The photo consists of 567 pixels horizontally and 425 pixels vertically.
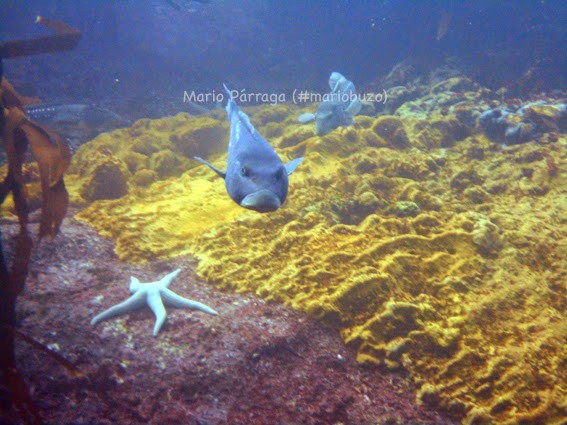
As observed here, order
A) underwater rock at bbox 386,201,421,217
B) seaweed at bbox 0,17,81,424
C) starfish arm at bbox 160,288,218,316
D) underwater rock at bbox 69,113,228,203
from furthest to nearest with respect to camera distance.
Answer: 1. underwater rock at bbox 69,113,228,203
2. underwater rock at bbox 386,201,421,217
3. starfish arm at bbox 160,288,218,316
4. seaweed at bbox 0,17,81,424

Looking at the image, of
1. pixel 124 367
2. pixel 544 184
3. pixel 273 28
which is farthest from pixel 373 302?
pixel 273 28

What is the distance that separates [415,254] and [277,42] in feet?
69.5

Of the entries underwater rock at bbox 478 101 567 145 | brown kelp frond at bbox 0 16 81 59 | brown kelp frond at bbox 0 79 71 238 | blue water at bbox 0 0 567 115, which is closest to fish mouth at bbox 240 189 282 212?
brown kelp frond at bbox 0 79 71 238

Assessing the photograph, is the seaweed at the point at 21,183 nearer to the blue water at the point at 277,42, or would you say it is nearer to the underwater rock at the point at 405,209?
the underwater rock at the point at 405,209

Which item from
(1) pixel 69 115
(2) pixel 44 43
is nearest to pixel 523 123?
(2) pixel 44 43

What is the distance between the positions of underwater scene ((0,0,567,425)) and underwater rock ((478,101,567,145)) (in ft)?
0.20

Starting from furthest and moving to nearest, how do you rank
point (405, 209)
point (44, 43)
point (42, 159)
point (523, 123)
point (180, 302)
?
point (523, 123) < point (405, 209) < point (180, 302) < point (44, 43) < point (42, 159)

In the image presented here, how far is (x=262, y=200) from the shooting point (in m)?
2.33

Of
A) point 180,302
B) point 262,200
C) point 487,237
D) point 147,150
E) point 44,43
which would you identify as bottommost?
point 147,150

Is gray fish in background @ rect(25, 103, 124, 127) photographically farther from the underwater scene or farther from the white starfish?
the white starfish

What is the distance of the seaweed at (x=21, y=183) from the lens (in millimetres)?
2053

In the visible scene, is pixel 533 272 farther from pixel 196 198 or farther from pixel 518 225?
pixel 196 198

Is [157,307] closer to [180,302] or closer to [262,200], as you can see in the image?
[180,302]

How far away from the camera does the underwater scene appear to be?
2619 mm
